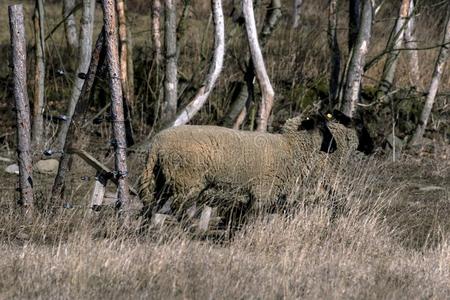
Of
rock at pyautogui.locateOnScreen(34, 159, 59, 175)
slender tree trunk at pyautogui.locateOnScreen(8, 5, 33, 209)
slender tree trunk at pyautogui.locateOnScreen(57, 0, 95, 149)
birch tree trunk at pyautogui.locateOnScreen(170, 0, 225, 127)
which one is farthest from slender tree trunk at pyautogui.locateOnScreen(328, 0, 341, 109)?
slender tree trunk at pyautogui.locateOnScreen(8, 5, 33, 209)

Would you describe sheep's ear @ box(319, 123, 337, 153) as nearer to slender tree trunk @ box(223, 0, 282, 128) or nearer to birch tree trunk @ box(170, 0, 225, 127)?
birch tree trunk @ box(170, 0, 225, 127)

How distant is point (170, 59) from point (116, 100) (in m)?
4.76

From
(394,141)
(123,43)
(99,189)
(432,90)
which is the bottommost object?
(394,141)

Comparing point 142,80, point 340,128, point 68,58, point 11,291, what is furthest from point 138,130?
point 11,291

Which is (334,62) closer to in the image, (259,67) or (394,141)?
(394,141)

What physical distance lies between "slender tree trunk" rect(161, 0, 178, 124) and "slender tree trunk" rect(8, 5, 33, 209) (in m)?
4.28

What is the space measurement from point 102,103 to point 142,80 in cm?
98

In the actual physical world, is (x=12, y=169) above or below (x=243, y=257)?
below

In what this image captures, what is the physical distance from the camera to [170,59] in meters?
13.9

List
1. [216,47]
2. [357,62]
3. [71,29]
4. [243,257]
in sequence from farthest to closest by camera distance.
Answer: [71,29] < [357,62] < [216,47] < [243,257]

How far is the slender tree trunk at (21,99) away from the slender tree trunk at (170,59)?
14.0 feet

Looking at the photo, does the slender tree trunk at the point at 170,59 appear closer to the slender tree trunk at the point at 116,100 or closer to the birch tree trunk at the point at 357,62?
the birch tree trunk at the point at 357,62

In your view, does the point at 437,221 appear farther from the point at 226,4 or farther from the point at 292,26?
the point at 226,4

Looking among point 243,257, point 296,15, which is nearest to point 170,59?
point 243,257
